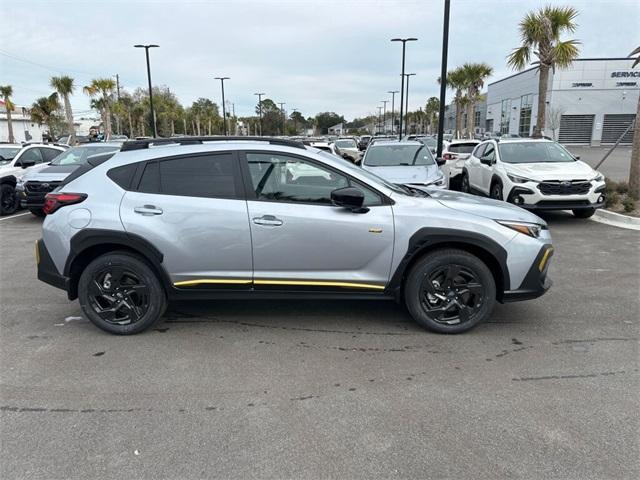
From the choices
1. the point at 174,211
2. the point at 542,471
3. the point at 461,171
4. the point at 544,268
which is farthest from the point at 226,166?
the point at 461,171

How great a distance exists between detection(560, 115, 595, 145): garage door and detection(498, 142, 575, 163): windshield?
40.8 metres

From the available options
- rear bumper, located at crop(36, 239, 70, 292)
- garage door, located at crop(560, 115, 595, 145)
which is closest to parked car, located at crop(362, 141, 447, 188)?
rear bumper, located at crop(36, 239, 70, 292)

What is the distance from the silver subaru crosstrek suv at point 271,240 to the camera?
4109mm

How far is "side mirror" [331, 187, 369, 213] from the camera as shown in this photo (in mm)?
3990

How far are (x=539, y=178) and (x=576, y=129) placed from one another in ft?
143

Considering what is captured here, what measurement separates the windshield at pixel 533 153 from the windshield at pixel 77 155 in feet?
31.3

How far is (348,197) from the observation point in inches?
157

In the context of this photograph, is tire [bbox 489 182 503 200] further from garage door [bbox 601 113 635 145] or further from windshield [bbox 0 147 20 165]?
garage door [bbox 601 113 635 145]

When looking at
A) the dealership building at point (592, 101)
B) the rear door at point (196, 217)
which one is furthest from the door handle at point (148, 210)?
the dealership building at point (592, 101)

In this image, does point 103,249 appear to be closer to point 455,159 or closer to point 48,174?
point 48,174

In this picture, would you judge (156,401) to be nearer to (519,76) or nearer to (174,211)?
(174,211)

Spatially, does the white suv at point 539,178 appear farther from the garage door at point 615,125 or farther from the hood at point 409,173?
the garage door at point 615,125

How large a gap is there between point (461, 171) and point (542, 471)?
12385 mm

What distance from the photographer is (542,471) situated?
2553mm
